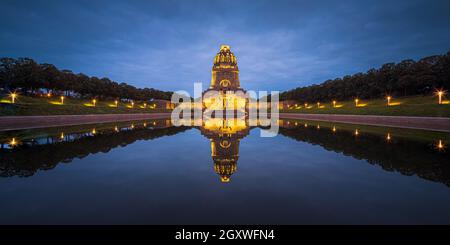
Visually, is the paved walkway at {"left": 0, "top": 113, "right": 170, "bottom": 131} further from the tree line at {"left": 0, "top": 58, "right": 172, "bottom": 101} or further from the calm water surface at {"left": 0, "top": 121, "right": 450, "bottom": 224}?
the tree line at {"left": 0, "top": 58, "right": 172, "bottom": 101}

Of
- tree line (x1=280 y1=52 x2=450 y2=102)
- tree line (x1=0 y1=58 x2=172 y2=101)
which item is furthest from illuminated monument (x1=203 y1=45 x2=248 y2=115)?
tree line (x1=0 y1=58 x2=172 y2=101)

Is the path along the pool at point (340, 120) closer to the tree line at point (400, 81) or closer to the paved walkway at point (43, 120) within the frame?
the paved walkway at point (43, 120)

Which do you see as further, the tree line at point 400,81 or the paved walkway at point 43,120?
the tree line at point 400,81

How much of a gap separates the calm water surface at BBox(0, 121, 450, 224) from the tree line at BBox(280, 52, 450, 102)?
48.7 meters

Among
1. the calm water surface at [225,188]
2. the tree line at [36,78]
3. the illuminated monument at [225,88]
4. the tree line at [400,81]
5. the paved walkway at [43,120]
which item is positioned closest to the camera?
the calm water surface at [225,188]

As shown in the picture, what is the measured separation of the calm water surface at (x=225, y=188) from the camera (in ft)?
15.7

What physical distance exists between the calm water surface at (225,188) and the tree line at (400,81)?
48.7 meters

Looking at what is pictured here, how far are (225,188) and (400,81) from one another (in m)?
58.3

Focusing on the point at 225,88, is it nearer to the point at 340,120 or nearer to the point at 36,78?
the point at 36,78

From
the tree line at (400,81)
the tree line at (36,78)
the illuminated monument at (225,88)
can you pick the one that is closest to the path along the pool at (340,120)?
Answer: the tree line at (36,78)

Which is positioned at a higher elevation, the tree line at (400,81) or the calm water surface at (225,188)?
the tree line at (400,81)

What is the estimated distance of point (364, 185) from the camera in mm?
6734
